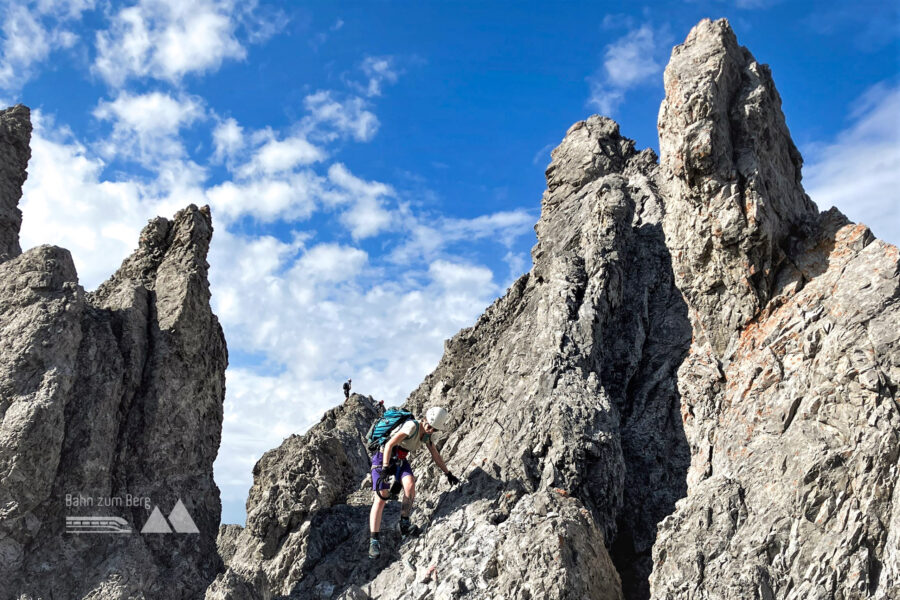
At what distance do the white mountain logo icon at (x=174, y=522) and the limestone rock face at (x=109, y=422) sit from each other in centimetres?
16

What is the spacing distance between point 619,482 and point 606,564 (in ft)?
7.86

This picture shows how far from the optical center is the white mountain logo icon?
18.8 m

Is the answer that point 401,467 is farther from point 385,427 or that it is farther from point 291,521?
point 291,521

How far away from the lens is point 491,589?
1327 centimetres

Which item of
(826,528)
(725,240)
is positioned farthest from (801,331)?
(826,528)

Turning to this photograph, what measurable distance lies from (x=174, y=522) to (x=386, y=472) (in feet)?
23.7

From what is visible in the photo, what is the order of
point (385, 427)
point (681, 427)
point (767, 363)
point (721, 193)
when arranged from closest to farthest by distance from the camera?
point (767, 363)
point (721, 193)
point (385, 427)
point (681, 427)

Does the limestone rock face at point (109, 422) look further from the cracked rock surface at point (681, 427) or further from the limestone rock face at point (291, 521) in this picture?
the cracked rock surface at point (681, 427)

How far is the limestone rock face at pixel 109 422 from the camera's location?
56.2 ft

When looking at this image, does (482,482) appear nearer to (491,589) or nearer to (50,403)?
(491,589)

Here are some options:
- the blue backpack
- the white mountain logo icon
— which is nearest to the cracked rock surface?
the blue backpack

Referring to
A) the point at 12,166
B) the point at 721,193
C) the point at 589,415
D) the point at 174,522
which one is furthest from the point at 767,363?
the point at 12,166

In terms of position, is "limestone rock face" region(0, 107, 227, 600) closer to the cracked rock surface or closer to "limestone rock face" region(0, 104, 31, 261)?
the cracked rock surface

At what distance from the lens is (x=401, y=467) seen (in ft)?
51.0
